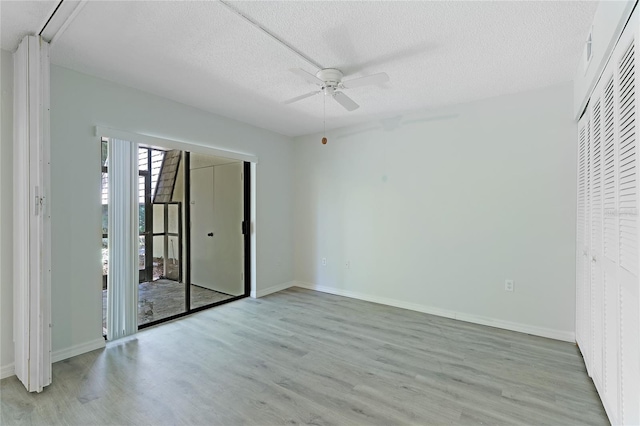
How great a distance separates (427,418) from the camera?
6.07ft

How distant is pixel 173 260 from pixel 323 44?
13.0 ft

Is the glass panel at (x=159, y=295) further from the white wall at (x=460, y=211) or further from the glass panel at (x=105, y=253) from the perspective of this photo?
the white wall at (x=460, y=211)

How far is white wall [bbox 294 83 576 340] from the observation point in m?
2.98

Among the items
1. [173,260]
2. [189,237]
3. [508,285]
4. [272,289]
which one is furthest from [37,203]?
[508,285]

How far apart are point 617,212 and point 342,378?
6.68 ft

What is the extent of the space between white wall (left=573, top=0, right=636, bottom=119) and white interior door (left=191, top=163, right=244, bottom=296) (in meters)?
3.94

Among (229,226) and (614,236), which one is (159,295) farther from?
(614,236)

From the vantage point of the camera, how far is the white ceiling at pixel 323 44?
1.83 m

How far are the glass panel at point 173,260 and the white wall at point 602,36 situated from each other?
4.92 metres

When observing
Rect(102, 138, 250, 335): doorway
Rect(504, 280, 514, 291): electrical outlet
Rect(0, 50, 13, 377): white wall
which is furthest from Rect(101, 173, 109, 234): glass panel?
Rect(504, 280, 514, 291): electrical outlet

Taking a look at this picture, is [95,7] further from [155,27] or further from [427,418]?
[427,418]

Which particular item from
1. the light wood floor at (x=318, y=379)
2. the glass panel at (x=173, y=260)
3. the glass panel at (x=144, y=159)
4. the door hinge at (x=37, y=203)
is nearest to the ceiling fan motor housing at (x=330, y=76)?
the door hinge at (x=37, y=203)

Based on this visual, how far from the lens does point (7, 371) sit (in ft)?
7.43

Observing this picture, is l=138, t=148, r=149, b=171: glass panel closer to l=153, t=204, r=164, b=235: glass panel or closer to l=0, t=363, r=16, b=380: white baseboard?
l=153, t=204, r=164, b=235: glass panel
